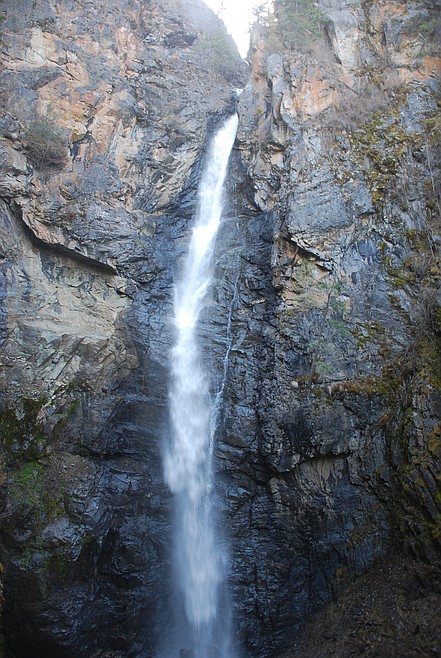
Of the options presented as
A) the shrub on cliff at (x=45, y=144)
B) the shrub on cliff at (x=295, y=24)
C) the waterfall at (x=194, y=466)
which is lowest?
the waterfall at (x=194, y=466)

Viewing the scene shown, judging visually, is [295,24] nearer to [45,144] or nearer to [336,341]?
[45,144]

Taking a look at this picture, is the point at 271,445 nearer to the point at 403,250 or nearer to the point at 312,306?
the point at 312,306

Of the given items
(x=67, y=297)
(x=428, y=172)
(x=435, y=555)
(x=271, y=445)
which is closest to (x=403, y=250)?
(x=428, y=172)

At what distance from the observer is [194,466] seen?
11461 millimetres

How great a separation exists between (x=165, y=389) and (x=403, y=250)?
707 centimetres

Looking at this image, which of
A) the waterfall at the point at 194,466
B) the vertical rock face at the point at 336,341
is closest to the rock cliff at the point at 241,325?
the vertical rock face at the point at 336,341

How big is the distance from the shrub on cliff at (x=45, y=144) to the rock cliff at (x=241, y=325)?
0.19ft

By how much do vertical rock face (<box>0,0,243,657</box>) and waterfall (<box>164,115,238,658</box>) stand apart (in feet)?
1.21

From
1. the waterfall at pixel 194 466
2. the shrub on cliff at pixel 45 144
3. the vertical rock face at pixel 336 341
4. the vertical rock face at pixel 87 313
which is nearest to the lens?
the vertical rock face at pixel 336 341

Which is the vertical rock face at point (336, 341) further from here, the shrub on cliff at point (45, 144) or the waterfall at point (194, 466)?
the shrub on cliff at point (45, 144)

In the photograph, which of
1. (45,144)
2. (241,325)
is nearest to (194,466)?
(241,325)

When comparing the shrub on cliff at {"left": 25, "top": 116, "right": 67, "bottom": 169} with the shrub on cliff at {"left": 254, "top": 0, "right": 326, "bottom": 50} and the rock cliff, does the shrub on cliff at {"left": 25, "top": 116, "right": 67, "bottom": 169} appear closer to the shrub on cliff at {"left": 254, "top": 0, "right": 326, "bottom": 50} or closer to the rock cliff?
the rock cliff

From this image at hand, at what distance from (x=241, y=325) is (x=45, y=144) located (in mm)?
7605

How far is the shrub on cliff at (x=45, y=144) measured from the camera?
1293 centimetres
